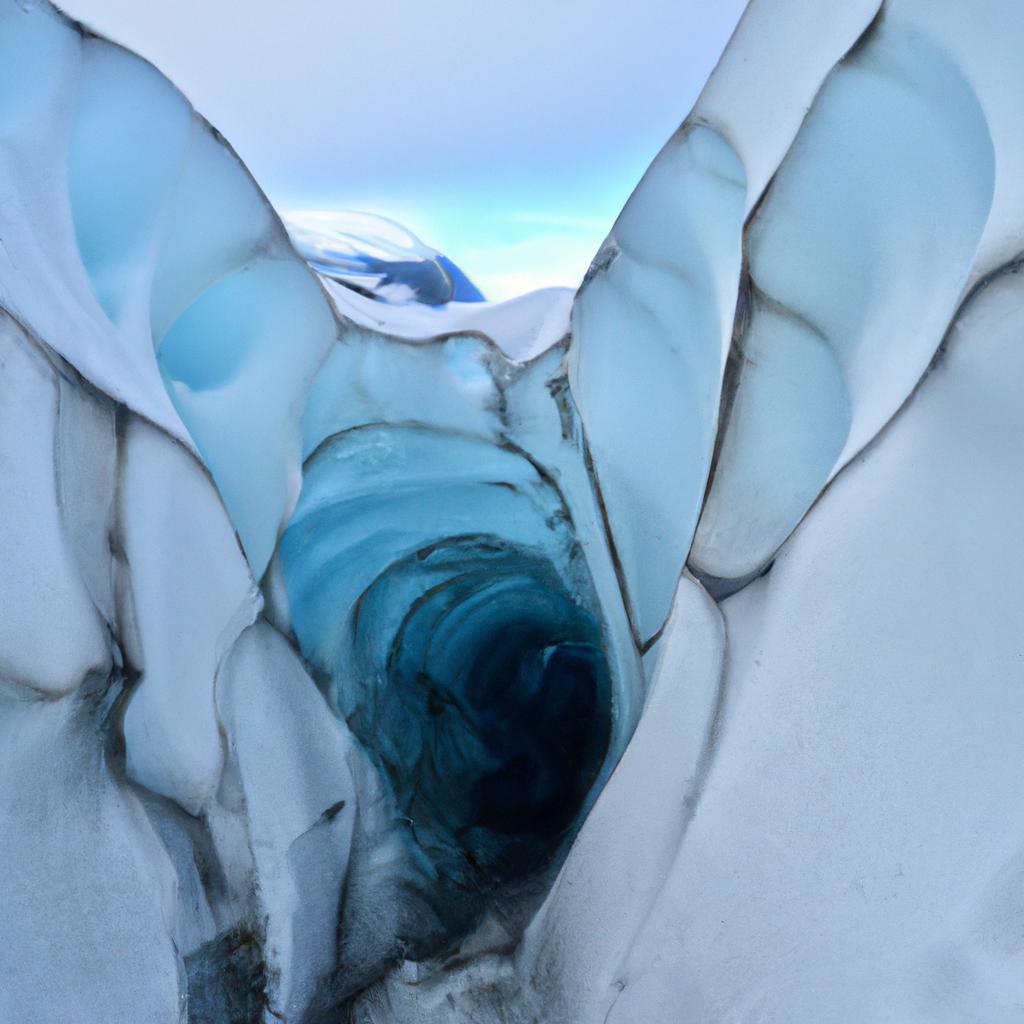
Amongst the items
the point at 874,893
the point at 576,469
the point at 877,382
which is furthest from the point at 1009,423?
the point at 576,469

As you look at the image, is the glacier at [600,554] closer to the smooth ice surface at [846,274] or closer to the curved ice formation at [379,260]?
the smooth ice surface at [846,274]

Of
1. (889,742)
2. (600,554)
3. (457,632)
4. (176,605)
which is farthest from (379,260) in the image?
(889,742)

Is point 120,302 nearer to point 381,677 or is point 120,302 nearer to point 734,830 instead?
point 381,677

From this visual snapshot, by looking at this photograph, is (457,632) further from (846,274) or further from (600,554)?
(846,274)

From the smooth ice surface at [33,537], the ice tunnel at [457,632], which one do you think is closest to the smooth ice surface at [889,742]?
the ice tunnel at [457,632]

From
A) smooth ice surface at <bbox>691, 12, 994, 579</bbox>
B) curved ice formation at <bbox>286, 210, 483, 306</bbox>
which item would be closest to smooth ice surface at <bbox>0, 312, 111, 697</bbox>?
smooth ice surface at <bbox>691, 12, 994, 579</bbox>
